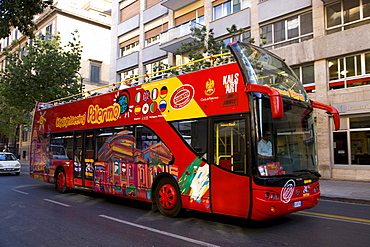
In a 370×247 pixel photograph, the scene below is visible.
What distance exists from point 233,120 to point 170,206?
8.62 feet

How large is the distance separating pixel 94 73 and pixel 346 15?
3278 centimetres

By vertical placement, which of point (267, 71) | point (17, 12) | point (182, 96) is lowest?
point (182, 96)

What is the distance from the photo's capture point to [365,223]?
269 inches

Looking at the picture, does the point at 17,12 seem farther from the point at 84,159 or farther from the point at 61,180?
the point at 61,180

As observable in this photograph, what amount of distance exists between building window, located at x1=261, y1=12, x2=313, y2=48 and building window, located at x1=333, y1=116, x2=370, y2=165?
17.4ft

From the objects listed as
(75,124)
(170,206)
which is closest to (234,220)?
(170,206)

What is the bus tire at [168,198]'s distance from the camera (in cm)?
714

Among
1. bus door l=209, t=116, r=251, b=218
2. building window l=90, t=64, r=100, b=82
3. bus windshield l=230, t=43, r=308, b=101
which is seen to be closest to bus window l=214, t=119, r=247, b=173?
bus door l=209, t=116, r=251, b=218

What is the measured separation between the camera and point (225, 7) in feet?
70.1

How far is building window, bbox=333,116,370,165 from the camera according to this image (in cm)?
1487

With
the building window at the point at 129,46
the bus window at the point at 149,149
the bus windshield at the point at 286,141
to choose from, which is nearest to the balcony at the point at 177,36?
the building window at the point at 129,46

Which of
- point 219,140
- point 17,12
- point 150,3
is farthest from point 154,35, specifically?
point 219,140

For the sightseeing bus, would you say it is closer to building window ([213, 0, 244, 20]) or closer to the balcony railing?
the balcony railing

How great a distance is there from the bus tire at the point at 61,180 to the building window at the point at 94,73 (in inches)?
1219
